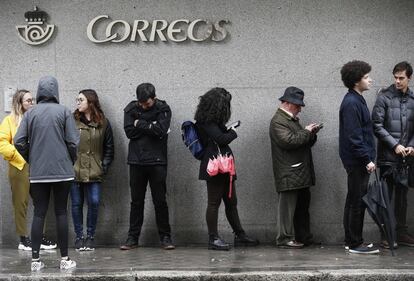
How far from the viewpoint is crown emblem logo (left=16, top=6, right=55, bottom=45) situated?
35.9 ft

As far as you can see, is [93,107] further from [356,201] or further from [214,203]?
[356,201]

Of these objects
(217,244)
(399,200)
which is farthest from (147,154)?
(399,200)

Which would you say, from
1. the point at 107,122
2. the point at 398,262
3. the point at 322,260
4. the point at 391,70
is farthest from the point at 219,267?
the point at 391,70

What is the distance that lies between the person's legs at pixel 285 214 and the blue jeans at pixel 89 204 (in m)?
2.32

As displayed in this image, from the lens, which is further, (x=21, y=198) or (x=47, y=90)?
(x=21, y=198)

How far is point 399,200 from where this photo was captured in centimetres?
1062

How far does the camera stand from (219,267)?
9.17 metres

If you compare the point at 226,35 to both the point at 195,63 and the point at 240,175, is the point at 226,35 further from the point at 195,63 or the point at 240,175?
the point at 240,175

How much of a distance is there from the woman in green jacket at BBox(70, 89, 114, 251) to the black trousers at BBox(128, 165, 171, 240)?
464 millimetres

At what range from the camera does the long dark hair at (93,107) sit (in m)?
10.6

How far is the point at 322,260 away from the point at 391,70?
280 centimetres

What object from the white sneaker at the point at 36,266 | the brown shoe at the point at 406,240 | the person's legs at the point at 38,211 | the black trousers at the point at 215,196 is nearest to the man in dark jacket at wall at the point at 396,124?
the brown shoe at the point at 406,240

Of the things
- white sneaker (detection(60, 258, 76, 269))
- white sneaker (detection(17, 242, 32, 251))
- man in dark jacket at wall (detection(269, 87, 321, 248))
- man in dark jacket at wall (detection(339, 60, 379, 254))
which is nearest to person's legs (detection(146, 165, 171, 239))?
man in dark jacket at wall (detection(269, 87, 321, 248))

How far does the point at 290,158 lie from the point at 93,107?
2.57m
